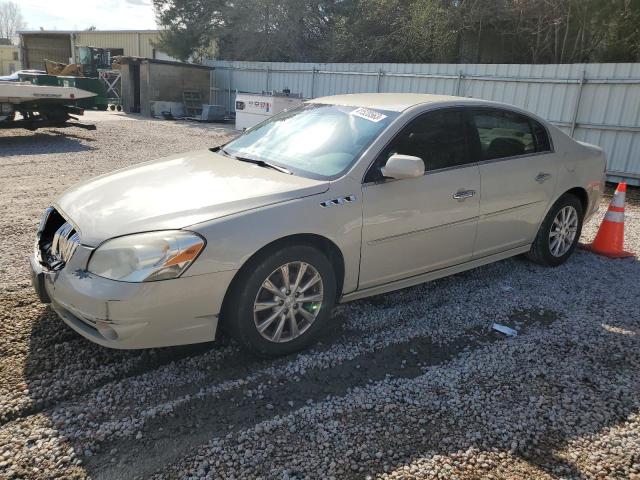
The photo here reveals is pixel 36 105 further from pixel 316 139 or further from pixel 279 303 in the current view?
pixel 279 303

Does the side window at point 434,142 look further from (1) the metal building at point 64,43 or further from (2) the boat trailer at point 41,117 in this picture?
(1) the metal building at point 64,43

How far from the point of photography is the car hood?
2.99 metres

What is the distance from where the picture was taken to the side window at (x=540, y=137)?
4.87 meters

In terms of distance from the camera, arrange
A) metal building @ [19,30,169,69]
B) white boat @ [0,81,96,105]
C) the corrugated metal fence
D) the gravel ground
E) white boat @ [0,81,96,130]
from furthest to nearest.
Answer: metal building @ [19,30,169,69], white boat @ [0,81,96,130], white boat @ [0,81,96,105], the corrugated metal fence, the gravel ground

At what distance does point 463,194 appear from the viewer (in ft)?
13.4

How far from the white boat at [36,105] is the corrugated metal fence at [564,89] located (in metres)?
8.83

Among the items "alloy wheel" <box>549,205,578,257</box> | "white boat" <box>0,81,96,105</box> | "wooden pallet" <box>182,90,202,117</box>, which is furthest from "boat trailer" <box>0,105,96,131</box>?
"alloy wheel" <box>549,205,578,257</box>

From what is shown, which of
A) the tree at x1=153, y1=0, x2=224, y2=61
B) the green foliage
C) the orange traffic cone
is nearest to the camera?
the orange traffic cone

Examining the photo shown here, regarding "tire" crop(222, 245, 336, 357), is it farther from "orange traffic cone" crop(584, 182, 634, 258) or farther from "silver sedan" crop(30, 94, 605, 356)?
"orange traffic cone" crop(584, 182, 634, 258)

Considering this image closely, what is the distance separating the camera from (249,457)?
8.15 ft

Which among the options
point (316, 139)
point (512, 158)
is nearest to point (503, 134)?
point (512, 158)

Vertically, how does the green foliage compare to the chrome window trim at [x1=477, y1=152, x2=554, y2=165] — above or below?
above

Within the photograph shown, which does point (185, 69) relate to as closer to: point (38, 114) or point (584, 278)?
point (38, 114)

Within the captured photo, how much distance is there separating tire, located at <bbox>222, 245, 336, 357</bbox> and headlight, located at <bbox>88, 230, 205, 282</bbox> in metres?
0.38
